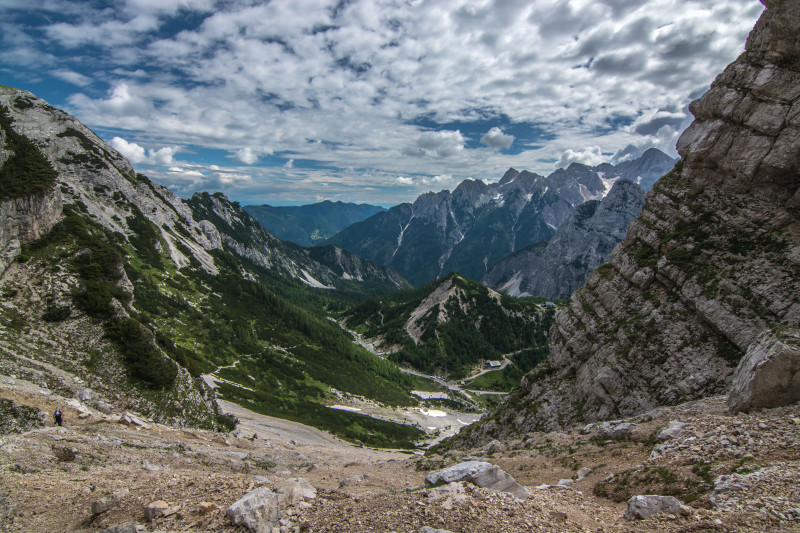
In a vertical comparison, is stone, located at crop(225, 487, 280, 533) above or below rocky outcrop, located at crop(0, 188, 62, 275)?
below

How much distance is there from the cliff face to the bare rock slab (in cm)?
2604

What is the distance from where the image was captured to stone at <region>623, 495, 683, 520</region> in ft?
40.9

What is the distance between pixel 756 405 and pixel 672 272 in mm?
23892

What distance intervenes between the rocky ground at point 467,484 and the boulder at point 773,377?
140 centimetres

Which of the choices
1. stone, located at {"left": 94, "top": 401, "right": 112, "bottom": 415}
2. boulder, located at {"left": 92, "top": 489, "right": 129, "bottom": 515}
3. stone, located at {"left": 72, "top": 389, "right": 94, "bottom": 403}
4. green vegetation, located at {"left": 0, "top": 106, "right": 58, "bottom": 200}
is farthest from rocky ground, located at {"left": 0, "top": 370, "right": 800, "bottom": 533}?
green vegetation, located at {"left": 0, "top": 106, "right": 58, "bottom": 200}

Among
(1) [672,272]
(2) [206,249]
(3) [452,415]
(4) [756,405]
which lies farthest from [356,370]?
(4) [756,405]

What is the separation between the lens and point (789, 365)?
1878 centimetres

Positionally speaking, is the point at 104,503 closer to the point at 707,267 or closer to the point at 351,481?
the point at 351,481

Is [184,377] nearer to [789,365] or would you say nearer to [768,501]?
[768,501]

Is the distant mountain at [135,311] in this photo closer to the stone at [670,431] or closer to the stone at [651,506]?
the stone at [651,506]

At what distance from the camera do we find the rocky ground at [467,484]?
12227 millimetres

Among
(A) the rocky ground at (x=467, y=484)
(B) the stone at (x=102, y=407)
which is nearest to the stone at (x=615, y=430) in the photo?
(A) the rocky ground at (x=467, y=484)

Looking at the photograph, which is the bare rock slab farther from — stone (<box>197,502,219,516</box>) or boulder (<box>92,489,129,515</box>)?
boulder (<box>92,489,129,515</box>)

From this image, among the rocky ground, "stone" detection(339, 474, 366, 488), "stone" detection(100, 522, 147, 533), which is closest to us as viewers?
"stone" detection(100, 522, 147, 533)
